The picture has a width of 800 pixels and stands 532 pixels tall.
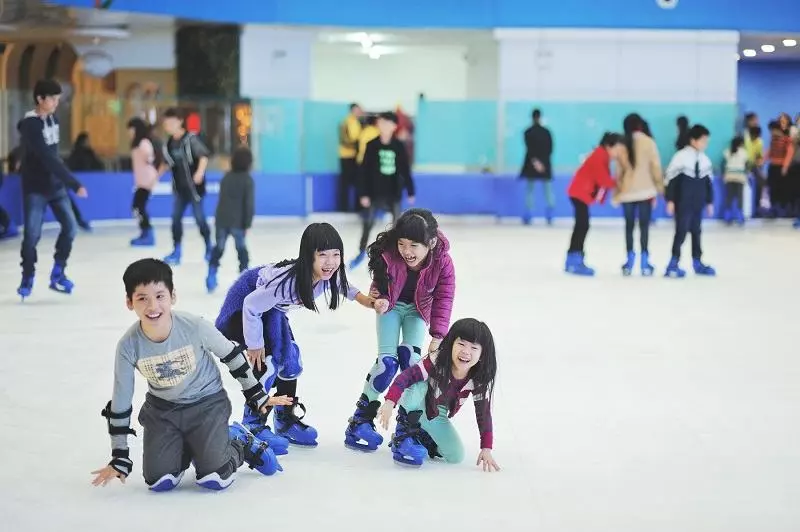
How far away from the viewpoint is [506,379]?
22.2ft

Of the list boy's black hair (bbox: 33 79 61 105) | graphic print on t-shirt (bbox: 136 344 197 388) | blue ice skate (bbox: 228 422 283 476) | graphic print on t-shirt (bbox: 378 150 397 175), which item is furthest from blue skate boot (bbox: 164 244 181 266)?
graphic print on t-shirt (bbox: 136 344 197 388)

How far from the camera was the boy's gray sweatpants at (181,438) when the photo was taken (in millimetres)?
4504

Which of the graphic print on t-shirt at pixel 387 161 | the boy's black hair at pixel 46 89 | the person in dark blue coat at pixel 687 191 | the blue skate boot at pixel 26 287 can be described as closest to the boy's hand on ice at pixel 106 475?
the boy's black hair at pixel 46 89

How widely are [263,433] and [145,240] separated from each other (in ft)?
32.5

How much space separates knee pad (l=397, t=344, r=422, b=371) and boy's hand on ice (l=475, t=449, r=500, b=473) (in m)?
0.61

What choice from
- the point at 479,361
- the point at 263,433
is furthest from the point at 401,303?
the point at 263,433

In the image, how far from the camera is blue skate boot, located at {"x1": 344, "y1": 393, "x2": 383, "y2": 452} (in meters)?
5.18

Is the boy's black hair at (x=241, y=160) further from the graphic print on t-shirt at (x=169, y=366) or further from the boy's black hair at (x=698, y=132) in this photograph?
the graphic print on t-shirt at (x=169, y=366)

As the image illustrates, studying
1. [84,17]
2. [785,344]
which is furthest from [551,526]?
[84,17]

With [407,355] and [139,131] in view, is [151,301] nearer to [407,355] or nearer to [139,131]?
[407,355]

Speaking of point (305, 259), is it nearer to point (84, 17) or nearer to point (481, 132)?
point (84, 17)

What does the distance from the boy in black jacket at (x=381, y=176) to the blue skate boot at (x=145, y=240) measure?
3.45 meters

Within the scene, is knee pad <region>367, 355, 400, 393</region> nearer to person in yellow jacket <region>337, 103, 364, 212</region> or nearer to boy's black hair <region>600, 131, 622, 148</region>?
boy's black hair <region>600, 131, 622, 148</region>

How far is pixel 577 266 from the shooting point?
12.1 metres
